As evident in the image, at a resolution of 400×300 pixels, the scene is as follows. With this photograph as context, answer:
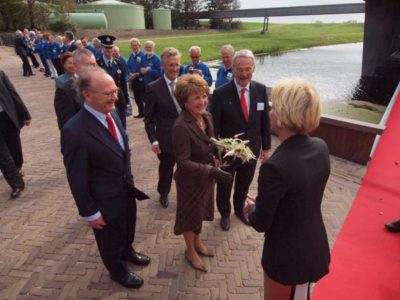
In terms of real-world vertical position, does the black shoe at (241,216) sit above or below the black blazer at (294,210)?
below

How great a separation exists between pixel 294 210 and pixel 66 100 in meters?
3.03

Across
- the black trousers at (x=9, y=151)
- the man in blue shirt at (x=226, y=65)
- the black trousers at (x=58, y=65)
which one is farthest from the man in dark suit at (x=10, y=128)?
the black trousers at (x=58, y=65)

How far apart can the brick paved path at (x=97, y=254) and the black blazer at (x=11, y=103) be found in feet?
4.12

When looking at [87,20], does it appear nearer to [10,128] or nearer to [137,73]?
[137,73]

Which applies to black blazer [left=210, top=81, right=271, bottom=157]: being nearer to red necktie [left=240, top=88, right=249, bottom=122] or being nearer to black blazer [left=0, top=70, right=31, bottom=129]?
red necktie [left=240, top=88, right=249, bottom=122]

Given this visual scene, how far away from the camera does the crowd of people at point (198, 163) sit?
1.70 meters

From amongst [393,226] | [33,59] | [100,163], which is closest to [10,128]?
[100,163]

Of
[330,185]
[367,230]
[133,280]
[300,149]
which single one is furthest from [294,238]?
[330,185]

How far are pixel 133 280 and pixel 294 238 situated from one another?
1.94 metres

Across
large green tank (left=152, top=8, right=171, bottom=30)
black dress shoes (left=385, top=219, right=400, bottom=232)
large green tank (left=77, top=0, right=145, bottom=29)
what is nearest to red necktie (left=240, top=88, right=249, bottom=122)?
black dress shoes (left=385, top=219, right=400, bottom=232)

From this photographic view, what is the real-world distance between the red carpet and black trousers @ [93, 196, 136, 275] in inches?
80.7

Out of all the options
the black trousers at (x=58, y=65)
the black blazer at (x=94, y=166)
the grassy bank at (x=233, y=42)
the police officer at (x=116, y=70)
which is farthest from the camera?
the grassy bank at (x=233, y=42)

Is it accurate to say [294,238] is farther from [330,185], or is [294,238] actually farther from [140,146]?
[140,146]

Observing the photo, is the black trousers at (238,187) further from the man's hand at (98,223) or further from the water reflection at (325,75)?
the water reflection at (325,75)
